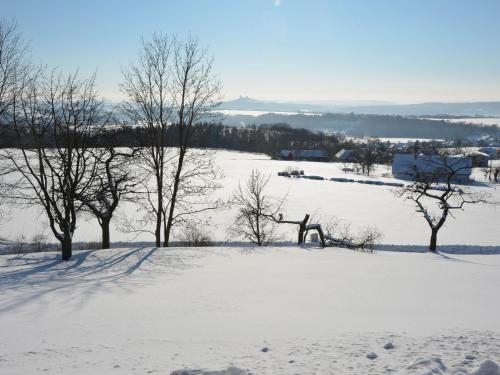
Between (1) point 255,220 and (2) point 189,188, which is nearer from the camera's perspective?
(2) point 189,188

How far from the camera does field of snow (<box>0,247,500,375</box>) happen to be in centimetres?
532

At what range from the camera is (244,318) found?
7164mm

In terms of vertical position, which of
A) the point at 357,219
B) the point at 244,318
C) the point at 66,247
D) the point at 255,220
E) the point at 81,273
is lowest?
the point at 357,219

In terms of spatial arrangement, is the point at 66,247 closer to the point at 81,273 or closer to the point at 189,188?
the point at 81,273

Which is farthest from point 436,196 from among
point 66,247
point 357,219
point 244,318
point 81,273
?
point 66,247

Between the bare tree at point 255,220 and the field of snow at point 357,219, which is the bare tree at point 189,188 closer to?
the bare tree at point 255,220

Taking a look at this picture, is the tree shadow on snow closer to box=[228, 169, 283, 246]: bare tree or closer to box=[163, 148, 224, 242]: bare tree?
box=[163, 148, 224, 242]: bare tree

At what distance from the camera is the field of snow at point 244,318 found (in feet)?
17.5

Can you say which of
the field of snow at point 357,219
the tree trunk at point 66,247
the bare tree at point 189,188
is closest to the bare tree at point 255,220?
the field of snow at point 357,219

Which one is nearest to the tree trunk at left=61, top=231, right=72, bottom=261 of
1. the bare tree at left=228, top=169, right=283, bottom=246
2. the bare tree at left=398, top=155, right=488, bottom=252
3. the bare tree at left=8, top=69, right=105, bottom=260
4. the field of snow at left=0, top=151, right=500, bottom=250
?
the bare tree at left=8, top=69, right=105, bottom=260

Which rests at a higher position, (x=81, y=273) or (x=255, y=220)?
(x=81, y=273)

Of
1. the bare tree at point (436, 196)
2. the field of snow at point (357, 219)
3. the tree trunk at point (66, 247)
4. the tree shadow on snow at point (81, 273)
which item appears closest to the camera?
the tree shadow on snow at point (81, 273)

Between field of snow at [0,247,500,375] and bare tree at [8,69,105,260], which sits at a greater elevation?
bare tree at [8,69,105,260]

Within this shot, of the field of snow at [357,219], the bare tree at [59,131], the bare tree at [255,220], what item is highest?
the bare tree at [59,131]
